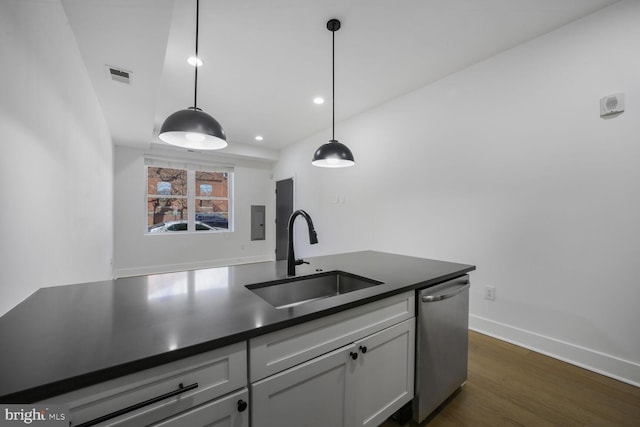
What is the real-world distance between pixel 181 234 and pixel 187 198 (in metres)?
0.78

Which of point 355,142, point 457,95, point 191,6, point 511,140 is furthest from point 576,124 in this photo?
point 191,6

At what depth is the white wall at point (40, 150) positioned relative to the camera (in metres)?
1.05

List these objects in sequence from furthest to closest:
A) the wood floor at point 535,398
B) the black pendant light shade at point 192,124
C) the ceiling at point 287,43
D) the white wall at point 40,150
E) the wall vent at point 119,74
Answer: the wall vent at point 119,74 < the ceiling at point 287,43 < the wood floor at point 535,398 < the black pendant light shade at point 192,124 < the white wall at point 40,150

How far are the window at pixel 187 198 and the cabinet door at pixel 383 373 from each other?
5265mm

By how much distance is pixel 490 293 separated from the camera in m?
2.54

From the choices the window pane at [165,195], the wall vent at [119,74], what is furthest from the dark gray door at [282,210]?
the wall vent at [119,74]

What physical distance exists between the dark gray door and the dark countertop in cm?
434

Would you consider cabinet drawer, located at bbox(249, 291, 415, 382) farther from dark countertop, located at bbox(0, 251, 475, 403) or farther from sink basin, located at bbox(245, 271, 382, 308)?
sink basin, located at bbox(245, 271, 382, 308)

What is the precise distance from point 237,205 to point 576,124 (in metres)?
5.68

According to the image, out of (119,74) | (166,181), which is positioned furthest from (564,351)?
(166,181)

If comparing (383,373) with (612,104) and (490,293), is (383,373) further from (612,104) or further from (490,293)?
(612,104)

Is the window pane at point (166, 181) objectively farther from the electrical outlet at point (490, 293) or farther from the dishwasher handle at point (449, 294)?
the electrical outlet at point (490, 293)

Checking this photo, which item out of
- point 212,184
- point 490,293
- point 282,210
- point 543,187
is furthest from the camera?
point 282,210

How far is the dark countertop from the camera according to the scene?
60cm
